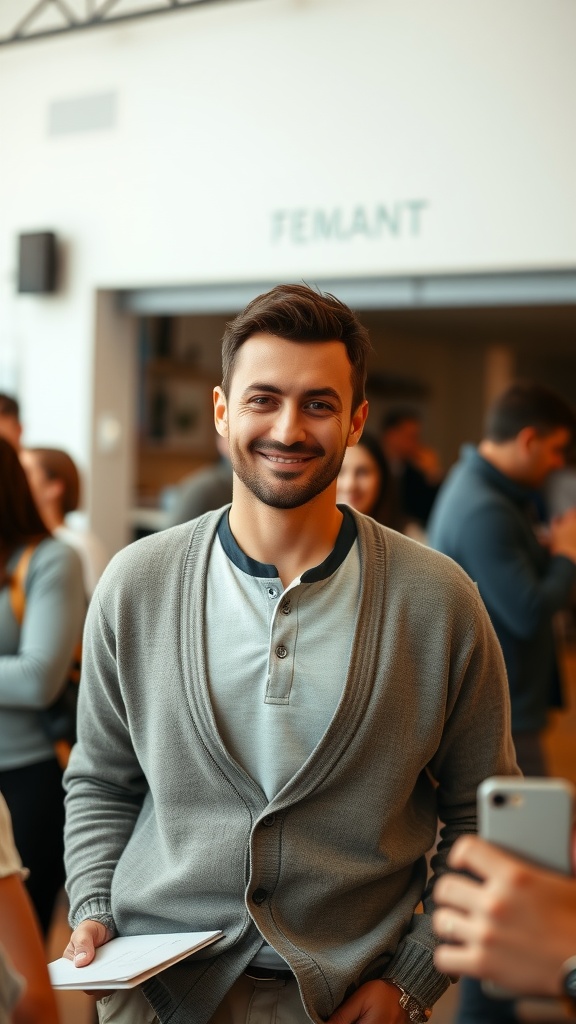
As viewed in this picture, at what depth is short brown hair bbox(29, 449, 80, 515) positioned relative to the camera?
3.15 meters

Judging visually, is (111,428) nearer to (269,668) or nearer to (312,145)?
(312,145)

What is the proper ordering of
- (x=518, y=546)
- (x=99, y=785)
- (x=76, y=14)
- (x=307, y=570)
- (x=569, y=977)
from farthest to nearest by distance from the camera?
(x=76, y=14) < (x=518, y=546) < (x=99, y=785) < (x=307, y=570) < (x=569, y=977)

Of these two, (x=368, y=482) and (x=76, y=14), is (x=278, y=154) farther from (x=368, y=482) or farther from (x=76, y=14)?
(x=368, y=482)

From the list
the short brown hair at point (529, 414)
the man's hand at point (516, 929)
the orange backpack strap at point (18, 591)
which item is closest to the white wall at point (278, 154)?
the short brown hair at point (529, 414)

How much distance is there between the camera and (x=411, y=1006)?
4.93ft

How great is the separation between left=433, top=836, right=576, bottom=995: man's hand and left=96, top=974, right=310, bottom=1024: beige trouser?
0.66m

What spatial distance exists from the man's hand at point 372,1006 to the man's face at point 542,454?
191cm

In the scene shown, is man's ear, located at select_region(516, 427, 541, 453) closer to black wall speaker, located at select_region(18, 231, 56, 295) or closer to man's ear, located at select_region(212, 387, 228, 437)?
man's ear, located at select_region(212, 387, 228, 437)

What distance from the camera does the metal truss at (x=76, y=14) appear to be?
4.78 m

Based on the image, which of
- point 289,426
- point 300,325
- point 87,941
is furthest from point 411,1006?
point 300,325

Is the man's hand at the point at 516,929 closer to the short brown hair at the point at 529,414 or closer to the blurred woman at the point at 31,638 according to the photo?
the blurred woman at the point at 31,638

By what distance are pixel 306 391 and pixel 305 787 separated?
1.80ft

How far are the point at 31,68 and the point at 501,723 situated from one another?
15.8 feet

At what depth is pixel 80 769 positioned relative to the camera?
5.52 ft
